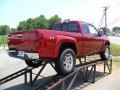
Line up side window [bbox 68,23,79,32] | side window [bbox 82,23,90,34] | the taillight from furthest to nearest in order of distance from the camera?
side window [bbox 82,23,90,34], side window [bbox 68,23,79,32], the taillight

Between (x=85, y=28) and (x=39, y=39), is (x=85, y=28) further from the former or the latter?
(x=39, y=39)

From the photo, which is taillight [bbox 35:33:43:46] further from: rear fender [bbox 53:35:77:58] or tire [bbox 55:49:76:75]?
Answer: tire [bbox 55:49:76:75]

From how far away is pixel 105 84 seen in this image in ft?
40.4

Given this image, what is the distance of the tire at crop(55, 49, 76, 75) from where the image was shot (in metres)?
9.13

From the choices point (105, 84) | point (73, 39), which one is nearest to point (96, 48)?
point (105, 84)

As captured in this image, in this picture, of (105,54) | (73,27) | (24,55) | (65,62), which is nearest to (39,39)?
(24,55)

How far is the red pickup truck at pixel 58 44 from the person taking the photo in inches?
328

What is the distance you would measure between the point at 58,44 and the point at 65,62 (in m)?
0.83

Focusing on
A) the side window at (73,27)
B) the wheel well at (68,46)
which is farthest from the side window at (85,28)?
the wheel well at (68,46)

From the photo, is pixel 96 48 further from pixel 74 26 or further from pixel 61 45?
pixel 61 45

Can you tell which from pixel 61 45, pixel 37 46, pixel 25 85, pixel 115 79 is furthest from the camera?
pixel 115 79

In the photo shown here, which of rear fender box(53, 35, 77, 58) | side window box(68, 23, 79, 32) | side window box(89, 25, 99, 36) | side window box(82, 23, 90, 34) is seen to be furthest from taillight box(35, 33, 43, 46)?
side window box(89, 25, 99, 36)

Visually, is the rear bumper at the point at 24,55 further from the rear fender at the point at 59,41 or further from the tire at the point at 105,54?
the tire at the point at 105,54

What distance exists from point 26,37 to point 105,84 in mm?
5109
